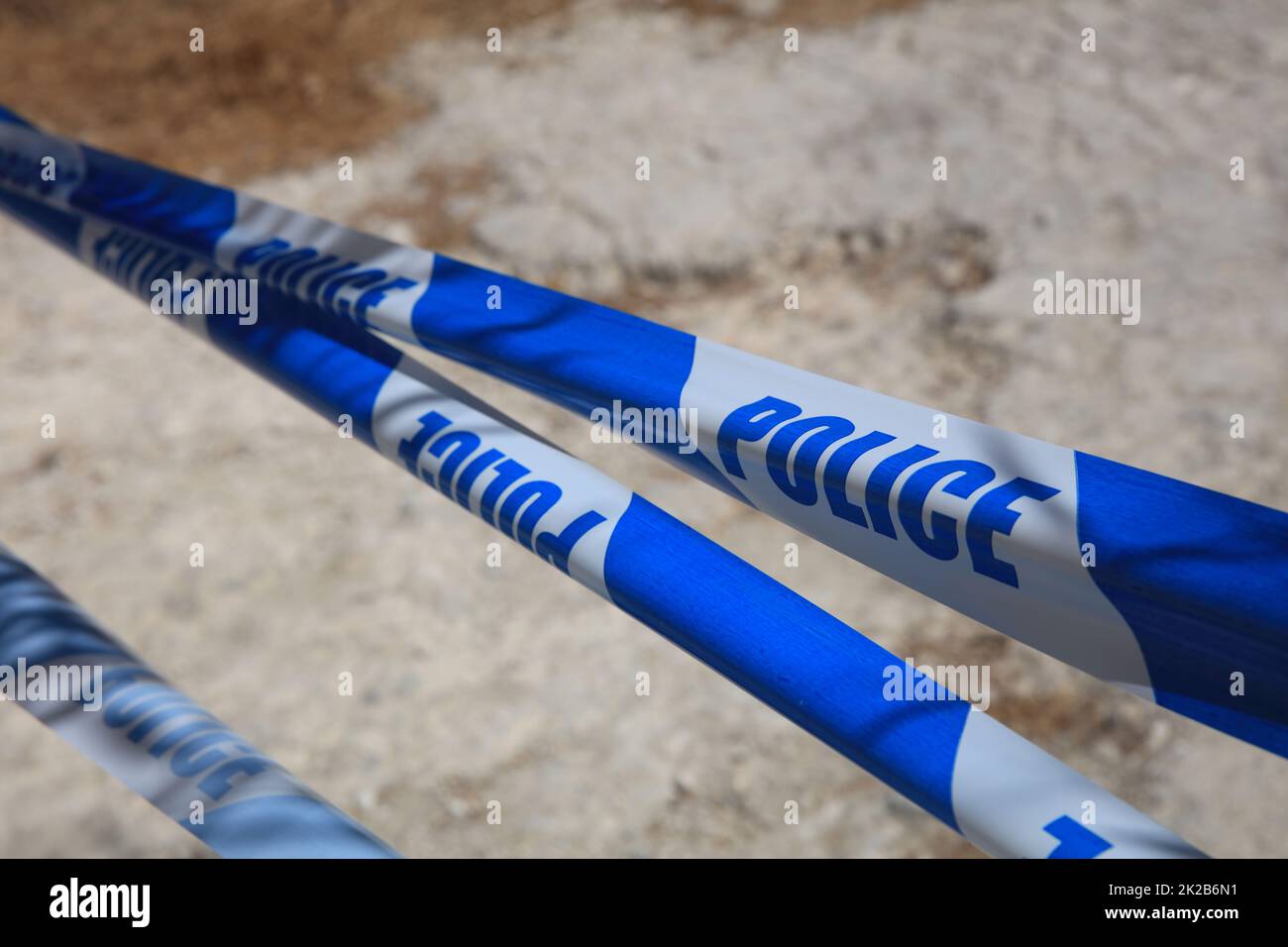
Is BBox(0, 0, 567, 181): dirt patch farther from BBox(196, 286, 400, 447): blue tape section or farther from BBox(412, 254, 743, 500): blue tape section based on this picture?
BBox(412, 254, 743, 500): blue tape section

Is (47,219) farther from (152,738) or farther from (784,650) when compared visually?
(784,650)

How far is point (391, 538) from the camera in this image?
100.0 inches

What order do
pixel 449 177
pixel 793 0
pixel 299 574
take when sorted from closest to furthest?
pixel 299 574 → pixel 449 177 → pixel 793 0

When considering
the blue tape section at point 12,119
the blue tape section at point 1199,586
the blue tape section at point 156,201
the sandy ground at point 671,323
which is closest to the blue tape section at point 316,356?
the blue tape section at point 156,201

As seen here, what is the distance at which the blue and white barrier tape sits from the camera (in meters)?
0.75

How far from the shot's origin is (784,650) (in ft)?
3.13

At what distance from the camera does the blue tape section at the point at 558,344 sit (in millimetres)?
1046

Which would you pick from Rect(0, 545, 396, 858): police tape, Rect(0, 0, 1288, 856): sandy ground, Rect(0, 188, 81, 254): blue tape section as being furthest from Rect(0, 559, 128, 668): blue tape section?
Rect(0, 0, 1288, 856): sandy ground

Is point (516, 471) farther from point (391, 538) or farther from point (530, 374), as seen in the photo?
point (391, 538)

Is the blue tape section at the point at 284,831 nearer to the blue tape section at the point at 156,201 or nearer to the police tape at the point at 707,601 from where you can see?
the police tape at the point at 707,601

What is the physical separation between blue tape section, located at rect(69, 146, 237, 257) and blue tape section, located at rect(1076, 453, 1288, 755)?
3.98 feet

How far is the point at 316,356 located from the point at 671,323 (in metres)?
1.75

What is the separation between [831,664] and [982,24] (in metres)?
3.56

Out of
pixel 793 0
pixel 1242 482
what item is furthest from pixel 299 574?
pixel 793 0
